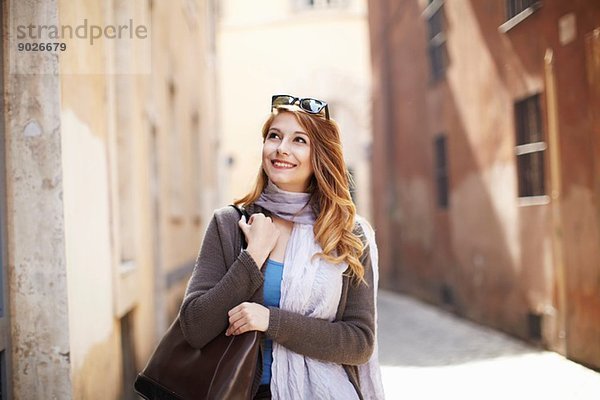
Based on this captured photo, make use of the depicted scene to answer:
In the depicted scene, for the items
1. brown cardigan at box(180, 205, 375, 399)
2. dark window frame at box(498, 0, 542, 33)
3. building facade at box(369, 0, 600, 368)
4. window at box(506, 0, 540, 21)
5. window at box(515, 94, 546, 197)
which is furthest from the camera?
window at box(515, 94, 546, 197)

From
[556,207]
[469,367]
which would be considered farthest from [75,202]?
[556,207]

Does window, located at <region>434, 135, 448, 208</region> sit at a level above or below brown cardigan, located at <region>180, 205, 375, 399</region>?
above

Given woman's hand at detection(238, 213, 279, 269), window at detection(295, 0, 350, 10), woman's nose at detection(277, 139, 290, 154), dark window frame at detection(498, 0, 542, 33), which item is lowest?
woman's hand at detection(238, 213, 279, 269)

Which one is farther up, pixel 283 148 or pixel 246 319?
pixel 283 148

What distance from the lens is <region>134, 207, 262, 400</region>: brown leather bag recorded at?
8.61ft

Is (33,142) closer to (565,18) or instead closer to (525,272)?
(565,18)

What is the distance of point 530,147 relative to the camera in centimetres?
901

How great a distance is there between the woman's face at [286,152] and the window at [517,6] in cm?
627

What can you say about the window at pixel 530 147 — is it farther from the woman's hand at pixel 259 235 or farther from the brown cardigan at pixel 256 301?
the woman's hand at pixel 259 235

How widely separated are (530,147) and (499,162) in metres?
0.96

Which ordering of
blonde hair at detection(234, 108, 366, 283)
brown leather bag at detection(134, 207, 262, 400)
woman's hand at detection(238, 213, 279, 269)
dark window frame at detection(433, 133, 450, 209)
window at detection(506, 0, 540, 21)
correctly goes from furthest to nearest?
dark window frame at detection(433, 133, 450, 209) → window at detection(506, 0, 540, 21) → blonde hair at detection(234, 108, 366, 283) → woman's hand at detection(238, 213, 279, 269) → brown leather bag at detection(134, 207, 262, 400)

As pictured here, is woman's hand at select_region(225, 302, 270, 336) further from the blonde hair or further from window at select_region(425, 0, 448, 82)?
window at select_region(425, 0, 448, 82)

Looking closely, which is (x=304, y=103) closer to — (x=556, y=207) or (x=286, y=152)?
(x=286, y=152)

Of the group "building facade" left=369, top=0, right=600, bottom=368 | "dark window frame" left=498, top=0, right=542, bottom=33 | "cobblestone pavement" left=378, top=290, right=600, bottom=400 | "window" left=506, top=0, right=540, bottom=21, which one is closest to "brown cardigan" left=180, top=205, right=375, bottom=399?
"cobblestone pavement" left=378, top=290, right=600, bottom=400
